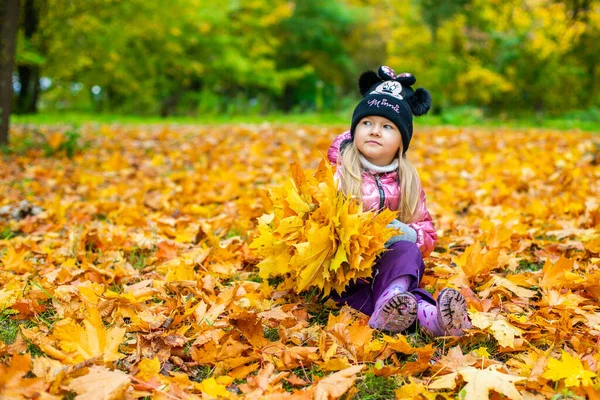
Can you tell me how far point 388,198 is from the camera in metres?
2.34

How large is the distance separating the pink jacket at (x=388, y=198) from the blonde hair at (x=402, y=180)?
0.02 m

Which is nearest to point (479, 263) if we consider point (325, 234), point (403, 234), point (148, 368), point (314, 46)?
point (403, 234)

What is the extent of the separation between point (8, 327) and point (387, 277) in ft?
4.61

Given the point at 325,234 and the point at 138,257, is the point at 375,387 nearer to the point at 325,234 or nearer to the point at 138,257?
the point at 325,234

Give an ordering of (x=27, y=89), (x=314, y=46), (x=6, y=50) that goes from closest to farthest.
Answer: (x=6, y=50), (x=27, y=89), (x=314, y=46)

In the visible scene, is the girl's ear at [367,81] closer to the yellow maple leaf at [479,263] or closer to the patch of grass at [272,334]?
the yellow maple leaf at [479,263]

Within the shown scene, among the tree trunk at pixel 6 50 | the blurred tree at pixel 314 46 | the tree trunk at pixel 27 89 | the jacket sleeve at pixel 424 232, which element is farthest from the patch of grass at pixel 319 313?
the blurred tree at pixel 314 46

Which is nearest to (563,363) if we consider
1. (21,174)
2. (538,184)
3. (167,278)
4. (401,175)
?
(401,175)

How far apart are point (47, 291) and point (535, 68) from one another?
554 inches

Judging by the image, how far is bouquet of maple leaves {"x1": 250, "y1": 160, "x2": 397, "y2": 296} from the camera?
1910 mm

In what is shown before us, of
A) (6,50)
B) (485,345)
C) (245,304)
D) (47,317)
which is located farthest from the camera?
(6,50)

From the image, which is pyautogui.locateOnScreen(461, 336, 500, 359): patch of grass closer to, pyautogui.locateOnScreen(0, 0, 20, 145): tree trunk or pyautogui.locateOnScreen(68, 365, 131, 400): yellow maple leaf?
pyautogui.locateOnScreen(68, 365, 131, 400): yellow maple leaf

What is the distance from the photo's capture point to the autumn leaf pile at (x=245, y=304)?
153 cm

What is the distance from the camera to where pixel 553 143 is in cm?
641
